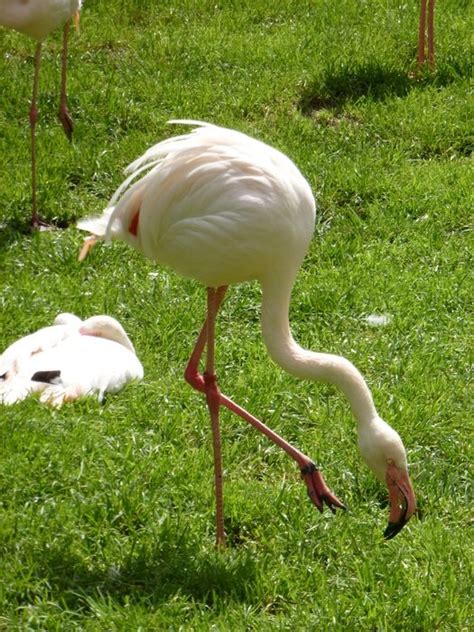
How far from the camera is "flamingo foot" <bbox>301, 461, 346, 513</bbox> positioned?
443 centimetres

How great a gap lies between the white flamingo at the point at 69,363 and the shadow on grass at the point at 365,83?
335 centimetres

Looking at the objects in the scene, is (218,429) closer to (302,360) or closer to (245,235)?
(302,360)

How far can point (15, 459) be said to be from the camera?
4.62 m

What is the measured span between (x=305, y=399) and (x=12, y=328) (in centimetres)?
159

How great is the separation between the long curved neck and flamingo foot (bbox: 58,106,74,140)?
3650mm

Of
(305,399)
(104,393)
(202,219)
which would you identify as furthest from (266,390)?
(202,219)

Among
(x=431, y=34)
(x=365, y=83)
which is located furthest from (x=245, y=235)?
(x=431, y=34)

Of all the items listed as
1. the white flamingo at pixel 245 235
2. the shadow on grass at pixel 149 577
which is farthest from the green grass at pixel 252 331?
the white flamingo at pixel 245 235

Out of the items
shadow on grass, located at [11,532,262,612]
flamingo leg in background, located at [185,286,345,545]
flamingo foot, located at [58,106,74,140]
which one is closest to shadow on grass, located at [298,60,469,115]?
flamingo foot, located at [58,106,74,140]

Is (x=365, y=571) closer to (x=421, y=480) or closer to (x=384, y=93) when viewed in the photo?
(x=421, y=480)

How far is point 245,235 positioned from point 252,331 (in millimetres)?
1814

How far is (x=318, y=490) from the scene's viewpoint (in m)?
4.45

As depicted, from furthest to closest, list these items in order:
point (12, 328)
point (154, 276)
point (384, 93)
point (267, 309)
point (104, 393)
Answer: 1. point (384, 93)
2. point (154, 276)
3. point (12, 328)
4. point (104, 393)
5. point (267, 309)

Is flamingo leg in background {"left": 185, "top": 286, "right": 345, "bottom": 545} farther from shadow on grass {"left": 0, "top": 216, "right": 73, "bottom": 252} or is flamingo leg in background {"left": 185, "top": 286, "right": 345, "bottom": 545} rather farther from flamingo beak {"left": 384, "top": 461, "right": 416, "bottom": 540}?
shadow on grass {"left": 0, "top": 216, "right": 73, "bottom": 252}
